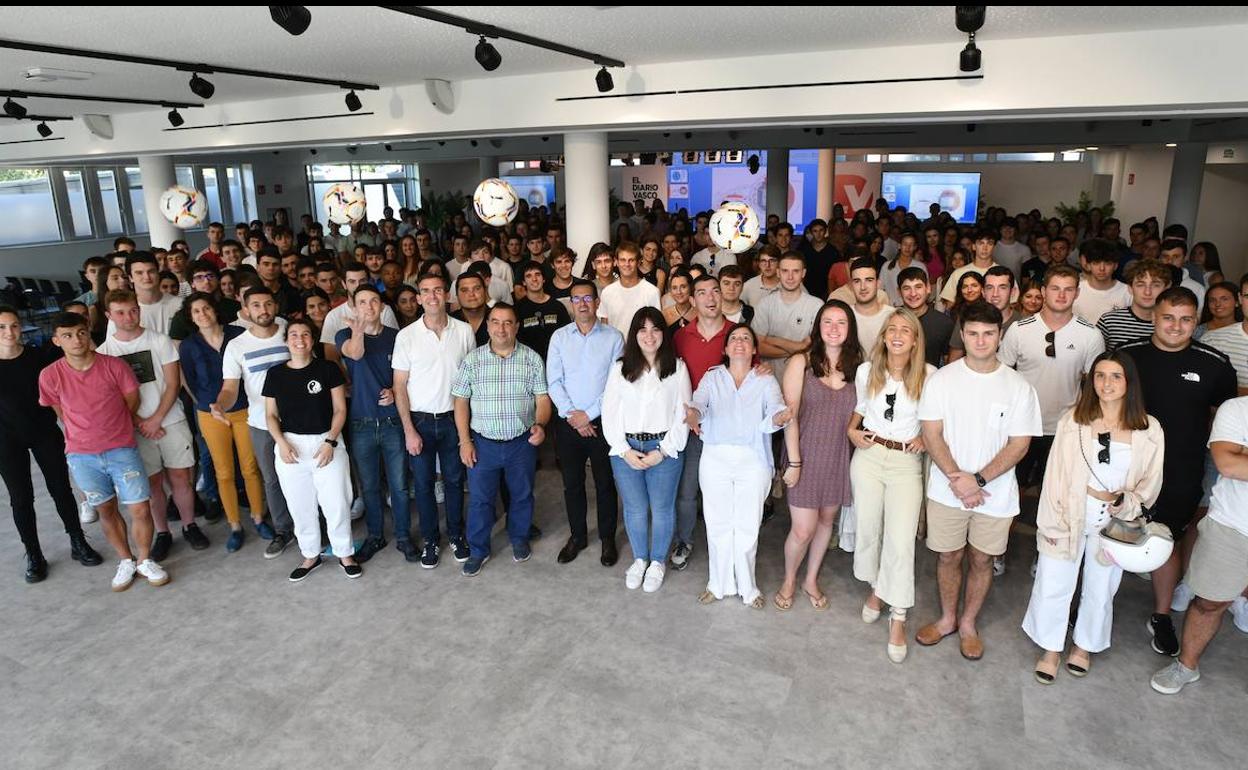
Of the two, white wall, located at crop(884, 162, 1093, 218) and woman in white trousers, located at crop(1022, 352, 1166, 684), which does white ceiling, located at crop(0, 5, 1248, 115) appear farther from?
white wall, located at crop(884, 162, 1093, 218)

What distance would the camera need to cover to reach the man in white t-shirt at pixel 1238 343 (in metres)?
3.80

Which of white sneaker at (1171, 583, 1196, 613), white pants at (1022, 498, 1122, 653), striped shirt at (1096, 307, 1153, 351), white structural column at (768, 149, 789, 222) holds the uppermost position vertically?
white structural column at (768, 149, 789, 222)

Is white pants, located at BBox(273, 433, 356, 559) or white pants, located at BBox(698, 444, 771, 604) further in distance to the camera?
white pants, located at BBox(273, 433, 356, 559)

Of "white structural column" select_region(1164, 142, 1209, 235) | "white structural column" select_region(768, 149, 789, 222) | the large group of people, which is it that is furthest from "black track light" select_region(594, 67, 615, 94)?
"white structural column" select_region(1164, 142, 1209, 235)

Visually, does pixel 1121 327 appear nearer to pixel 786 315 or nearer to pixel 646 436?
pixel 786 315

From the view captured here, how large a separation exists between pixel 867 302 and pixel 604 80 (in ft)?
10.7

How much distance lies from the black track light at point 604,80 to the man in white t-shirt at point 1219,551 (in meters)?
4.93

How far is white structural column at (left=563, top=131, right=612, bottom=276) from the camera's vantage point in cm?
817

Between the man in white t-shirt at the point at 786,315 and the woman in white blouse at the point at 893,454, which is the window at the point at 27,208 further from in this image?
the woman in white blouse at the point at 893,454

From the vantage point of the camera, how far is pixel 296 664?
377 cm

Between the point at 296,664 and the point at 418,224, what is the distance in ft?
33.7

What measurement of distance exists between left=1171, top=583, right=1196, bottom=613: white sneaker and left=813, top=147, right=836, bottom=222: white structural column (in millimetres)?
13844

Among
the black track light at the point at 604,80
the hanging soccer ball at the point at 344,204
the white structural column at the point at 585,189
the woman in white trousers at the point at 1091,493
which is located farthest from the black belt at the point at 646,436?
the hanging soccer ball at the point at 344,204

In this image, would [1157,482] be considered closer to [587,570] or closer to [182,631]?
[587,570]
